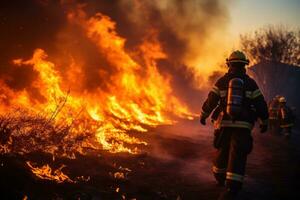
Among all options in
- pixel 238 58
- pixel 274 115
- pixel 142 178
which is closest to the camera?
pixel 238 58

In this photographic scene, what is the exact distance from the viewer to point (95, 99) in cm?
1233

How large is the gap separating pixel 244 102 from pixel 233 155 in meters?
0.88

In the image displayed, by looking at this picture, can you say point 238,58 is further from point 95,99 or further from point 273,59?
point 273,59

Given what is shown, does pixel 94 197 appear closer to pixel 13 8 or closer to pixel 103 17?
pixel 13 8

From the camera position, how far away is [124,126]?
1320 cm

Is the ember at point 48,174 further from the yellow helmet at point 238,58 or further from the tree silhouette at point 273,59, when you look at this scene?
the tree silhouette at point 273,59

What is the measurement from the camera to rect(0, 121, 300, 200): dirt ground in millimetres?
4602

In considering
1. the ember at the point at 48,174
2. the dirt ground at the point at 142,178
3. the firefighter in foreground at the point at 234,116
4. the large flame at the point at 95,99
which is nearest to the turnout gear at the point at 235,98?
the firefighter in foreground at the point at 234,116

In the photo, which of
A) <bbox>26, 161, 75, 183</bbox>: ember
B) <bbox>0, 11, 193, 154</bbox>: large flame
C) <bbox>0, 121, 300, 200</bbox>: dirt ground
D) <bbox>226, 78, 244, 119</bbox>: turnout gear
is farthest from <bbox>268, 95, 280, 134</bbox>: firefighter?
<bbox>26, 161, 75, 183</bbox>: ember

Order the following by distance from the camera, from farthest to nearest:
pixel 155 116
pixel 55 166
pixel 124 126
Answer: pixel 155 116 → pixel 124 126 → pixel 55 166

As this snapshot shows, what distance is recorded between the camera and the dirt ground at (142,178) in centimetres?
460

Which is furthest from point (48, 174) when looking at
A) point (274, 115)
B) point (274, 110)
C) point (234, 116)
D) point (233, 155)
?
point (274, 115)

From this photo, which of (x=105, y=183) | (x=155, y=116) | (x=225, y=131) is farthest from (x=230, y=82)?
(x=155, y=116)

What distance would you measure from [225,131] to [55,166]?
2826 millimetres
